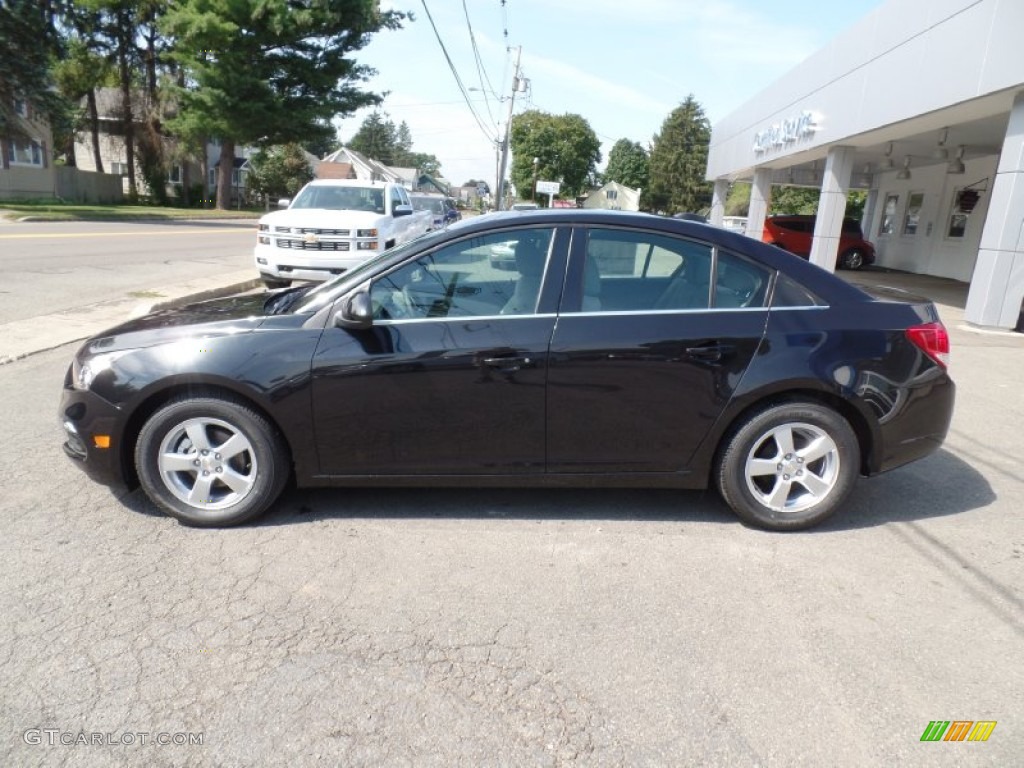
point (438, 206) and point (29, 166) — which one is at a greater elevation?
point (29, 166)

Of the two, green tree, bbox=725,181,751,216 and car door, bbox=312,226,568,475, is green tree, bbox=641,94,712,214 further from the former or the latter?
car door, bbox=312,226,568,475

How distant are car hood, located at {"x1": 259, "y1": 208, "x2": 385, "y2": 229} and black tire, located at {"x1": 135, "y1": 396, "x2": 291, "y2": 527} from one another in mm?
7762

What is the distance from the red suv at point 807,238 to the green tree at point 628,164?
7712 centimetres

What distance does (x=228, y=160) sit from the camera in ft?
141

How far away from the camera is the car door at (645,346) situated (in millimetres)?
3529

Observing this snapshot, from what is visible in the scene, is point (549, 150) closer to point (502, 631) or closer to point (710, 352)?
point (710, 352)

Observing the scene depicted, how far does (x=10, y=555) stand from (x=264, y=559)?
1143mm

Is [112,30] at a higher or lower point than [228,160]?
higher

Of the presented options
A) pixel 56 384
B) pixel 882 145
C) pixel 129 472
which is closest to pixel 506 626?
pixel 129 472

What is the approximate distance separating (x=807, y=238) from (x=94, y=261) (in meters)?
20.3

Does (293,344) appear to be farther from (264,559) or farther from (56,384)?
(56,384)

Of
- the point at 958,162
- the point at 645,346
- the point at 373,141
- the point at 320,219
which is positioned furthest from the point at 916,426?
the point at 373,141

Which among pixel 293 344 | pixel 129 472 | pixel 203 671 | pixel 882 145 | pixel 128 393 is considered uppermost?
pixel 882 145

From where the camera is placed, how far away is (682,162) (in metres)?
73.9
